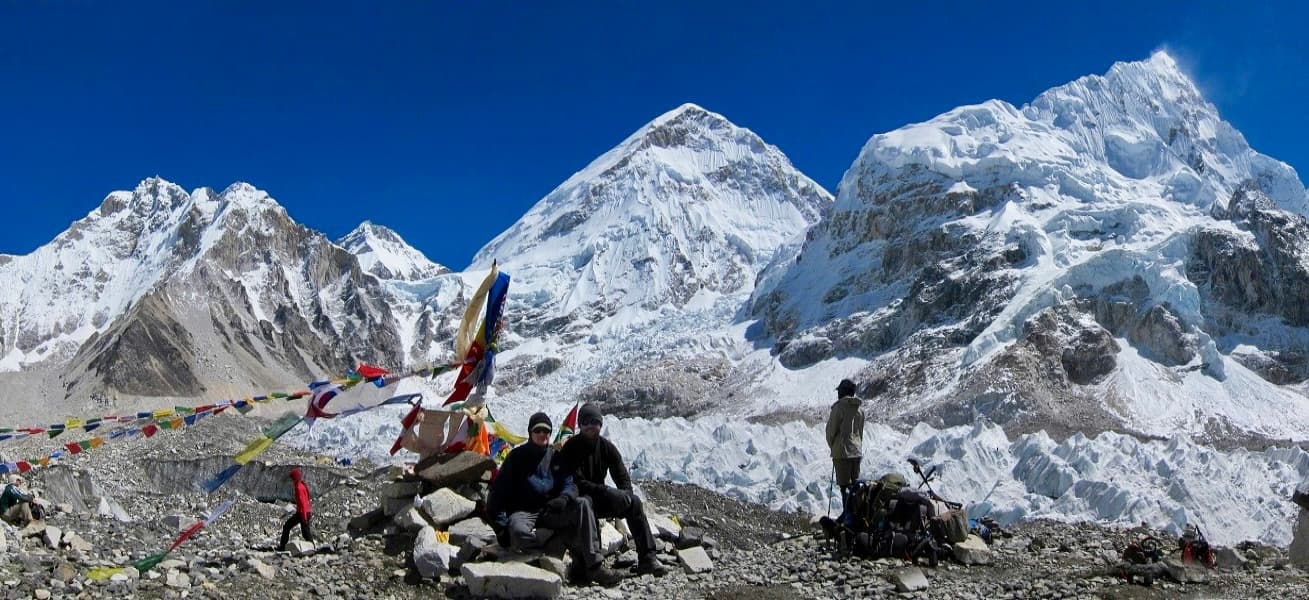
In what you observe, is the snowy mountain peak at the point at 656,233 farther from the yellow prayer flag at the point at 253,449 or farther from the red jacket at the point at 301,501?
the red jacket at the point at 301,501

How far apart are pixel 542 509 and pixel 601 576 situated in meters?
0.94

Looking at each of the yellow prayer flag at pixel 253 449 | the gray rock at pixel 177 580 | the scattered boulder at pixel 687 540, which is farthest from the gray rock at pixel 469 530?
the yellow prayer flag at pixel 253 449

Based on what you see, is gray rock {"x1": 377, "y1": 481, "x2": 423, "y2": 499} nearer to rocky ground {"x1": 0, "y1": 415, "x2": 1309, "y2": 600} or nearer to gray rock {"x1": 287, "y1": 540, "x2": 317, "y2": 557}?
rocky ground {"x1": 0, "y1": 415, "x2": 1309, "y2": 600}

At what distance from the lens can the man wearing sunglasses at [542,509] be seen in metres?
10.7

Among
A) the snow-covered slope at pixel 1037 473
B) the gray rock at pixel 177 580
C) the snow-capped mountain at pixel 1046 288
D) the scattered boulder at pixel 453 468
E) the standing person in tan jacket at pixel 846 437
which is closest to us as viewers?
the gray rock at pixel 177 580

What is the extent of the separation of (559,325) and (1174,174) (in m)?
75.4

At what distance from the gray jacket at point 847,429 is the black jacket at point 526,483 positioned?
436 cm

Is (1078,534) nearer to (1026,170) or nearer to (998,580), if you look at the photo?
(998,580)

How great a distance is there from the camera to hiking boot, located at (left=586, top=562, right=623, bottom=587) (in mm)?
10828

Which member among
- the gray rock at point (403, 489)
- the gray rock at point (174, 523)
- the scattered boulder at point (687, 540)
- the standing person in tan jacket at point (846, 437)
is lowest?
the gray rock at point (174, 523)

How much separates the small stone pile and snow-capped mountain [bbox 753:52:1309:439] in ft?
197

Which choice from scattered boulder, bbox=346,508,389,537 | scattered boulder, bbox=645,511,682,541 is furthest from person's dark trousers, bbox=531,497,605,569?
scattered boulder, bbox=346,508,389,537

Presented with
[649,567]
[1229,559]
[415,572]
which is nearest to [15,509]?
[415,572]

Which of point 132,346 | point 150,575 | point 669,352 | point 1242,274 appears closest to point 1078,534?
point 150,575
